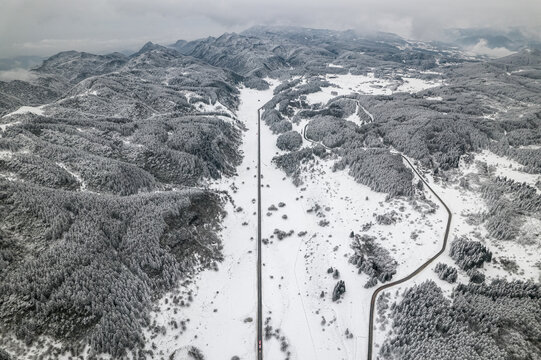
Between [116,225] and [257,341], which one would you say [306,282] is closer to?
[257,341]

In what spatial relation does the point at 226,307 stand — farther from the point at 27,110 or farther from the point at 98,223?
the point at 27,110

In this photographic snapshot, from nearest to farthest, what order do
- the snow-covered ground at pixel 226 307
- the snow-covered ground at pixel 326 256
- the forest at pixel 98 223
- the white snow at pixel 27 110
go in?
the forest at pixel 98 223 < the snow-covered ground at pixel 226 307 < the snow-covered ground at pixel 326 256 < the white snow at pixel 27 110

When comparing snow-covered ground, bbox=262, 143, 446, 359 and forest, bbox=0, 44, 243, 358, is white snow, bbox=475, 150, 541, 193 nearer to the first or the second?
snow-covered ground, bbox=262, 143, 446, 359

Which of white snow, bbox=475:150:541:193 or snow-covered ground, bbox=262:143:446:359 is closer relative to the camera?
snow-covered ground, bbox=262:143:446:359

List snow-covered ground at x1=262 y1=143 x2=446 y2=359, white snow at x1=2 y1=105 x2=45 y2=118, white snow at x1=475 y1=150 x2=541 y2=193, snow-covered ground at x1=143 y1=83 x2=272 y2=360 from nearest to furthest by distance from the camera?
1. snow-covered ground at x1=143 y1=83 x2=272 y2=360
2. snow-covered ground at x1=262 y1=143 x2=446 y2=359
3. white snow at x1=475 y1=150 x2=541 y2=193
4. white snow at x1=2 y1=105 x2=45 y2=118

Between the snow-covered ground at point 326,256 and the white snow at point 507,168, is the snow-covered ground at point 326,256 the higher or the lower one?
the lower one

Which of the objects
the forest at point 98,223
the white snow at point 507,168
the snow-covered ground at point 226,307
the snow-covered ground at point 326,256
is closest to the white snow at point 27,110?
the forest at point 98,223

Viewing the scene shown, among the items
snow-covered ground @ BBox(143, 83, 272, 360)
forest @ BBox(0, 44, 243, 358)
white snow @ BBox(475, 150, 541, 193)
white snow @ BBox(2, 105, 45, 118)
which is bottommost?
snow-covered ground @ BBox(143, 83, 272, 360)

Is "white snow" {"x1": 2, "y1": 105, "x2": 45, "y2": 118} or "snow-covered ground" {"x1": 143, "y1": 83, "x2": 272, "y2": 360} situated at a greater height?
"white snow" {"x1": 2, "y1": 105, "x2": 45, "y2": 118}

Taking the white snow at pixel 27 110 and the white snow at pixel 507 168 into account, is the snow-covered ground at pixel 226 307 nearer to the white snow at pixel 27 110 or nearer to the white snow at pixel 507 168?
the white snow at pixel 507 168

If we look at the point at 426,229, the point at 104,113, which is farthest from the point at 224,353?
the point at 104,113

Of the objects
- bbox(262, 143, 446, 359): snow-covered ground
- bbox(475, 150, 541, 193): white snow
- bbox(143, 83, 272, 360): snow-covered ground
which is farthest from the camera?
bbox(475, 150, 541, 193): white snow

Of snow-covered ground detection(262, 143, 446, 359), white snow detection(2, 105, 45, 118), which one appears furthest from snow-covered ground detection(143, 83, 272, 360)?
white snow detection(2, 105, 45, 118)
